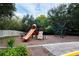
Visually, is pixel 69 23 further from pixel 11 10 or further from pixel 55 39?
pixel 11 10

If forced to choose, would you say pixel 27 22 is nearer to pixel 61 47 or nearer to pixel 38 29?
pixel 38 29

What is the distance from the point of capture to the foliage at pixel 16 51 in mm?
2469

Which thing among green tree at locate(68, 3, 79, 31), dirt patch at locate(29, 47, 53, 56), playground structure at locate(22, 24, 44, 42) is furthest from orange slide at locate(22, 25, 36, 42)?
green tree at locate(68, 3, 79, 31)

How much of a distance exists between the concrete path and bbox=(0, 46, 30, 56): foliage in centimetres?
19

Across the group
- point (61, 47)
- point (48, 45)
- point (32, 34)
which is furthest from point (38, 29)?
point (61, 47)

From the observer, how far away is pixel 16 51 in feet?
8.13

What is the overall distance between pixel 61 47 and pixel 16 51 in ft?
1.44

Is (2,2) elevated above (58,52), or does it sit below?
above

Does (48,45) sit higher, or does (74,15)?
(74,15)

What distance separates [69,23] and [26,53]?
20.1 inches

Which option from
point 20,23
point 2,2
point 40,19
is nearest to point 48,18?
point 40,19

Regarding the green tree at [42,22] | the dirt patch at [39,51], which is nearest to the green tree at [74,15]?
the green tree at [42,22]

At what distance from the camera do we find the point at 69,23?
2494mm

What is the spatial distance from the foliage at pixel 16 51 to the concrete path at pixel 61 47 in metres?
0.19
